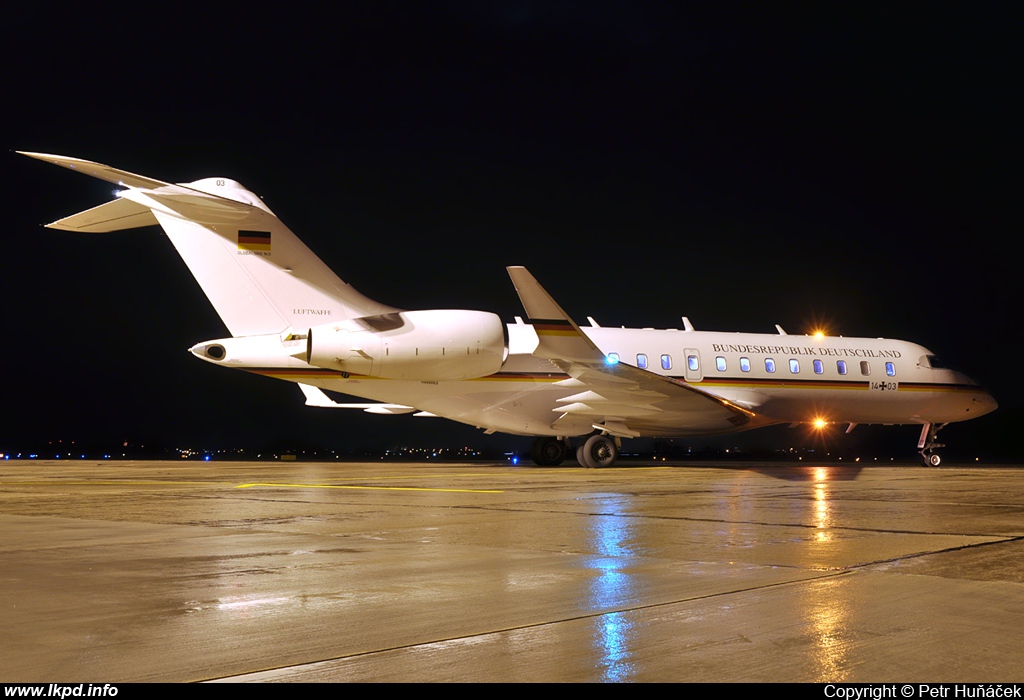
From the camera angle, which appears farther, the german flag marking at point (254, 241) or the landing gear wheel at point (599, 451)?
the landing gear wheel at point (599, 451)

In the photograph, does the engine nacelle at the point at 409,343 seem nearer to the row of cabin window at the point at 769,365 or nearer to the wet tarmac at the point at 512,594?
the row of cabin window at the point at 769,365

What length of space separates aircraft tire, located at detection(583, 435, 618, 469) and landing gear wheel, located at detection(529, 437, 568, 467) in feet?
7.23

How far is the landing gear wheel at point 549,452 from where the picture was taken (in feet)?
83.0

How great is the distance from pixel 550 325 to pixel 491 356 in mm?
1887

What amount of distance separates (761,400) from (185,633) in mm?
22267

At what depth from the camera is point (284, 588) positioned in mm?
5207

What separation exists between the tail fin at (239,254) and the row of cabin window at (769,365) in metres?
7.58

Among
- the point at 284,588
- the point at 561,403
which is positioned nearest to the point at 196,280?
the point at 561,403

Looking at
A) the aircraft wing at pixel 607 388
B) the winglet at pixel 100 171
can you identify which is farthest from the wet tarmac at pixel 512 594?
the aircraft wing at pixel 607 388

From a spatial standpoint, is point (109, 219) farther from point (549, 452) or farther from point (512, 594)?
point (512, 594)

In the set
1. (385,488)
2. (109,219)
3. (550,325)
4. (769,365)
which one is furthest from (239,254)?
(769,365)

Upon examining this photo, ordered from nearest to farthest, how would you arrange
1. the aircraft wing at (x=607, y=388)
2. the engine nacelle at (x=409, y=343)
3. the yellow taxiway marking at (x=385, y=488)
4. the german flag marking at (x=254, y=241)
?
1. the yellow taxiway marking at (x=385, y=488)
2. the engine nacelle at (x=409, y=343)
3. the aircraft wing at (x=607, y=388)
4. the german flag marking at (x=254, y=241)

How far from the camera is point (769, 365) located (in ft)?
81.5

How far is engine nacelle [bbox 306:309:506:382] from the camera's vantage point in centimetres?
1897
